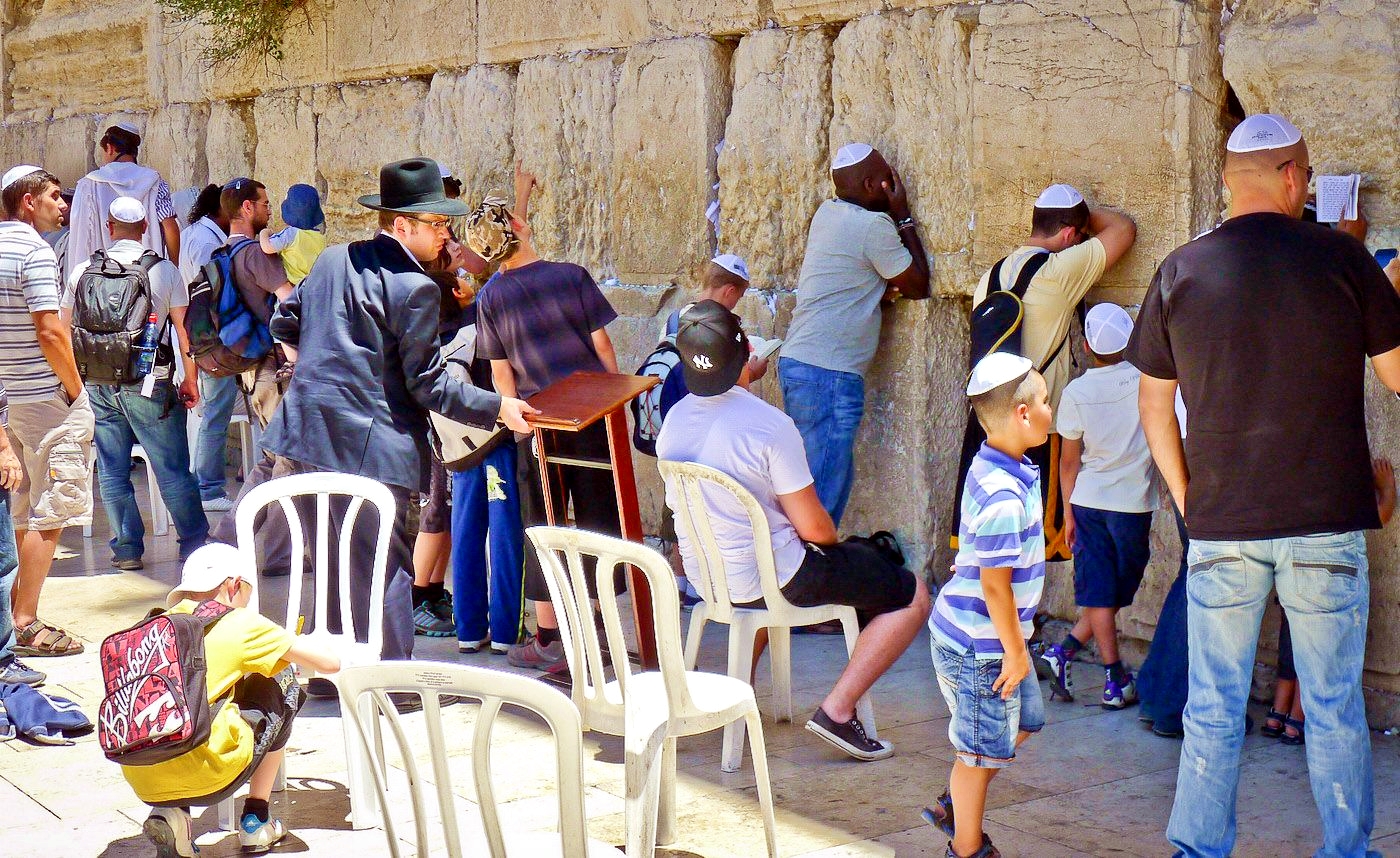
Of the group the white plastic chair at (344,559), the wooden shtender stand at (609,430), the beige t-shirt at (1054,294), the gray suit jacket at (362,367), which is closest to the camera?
A: the white plastic chair at (344,559)

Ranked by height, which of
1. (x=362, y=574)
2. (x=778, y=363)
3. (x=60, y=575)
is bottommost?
(x=60, y=575)

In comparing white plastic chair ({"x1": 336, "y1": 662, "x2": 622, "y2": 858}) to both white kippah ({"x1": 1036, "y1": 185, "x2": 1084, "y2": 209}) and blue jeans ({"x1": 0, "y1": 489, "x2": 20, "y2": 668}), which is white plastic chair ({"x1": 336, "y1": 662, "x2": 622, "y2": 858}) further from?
white kippah ({"x1": 1036, "y1": 185, "x2": 1084, "y2": 209})

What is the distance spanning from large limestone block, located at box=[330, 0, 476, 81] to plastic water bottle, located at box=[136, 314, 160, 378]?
83.4 inches

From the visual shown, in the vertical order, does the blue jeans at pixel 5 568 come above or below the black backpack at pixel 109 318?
below

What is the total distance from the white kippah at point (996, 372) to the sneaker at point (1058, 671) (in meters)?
1.63

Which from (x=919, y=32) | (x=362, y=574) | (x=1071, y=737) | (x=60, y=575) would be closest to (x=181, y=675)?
(x=362, y=574)

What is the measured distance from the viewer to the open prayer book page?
420 centimetres

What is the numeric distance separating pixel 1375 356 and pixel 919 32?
261 cm

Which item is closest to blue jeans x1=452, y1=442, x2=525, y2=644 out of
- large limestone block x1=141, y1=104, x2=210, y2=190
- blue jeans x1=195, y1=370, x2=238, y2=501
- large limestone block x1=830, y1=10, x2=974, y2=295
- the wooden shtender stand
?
the wooden shtender stand

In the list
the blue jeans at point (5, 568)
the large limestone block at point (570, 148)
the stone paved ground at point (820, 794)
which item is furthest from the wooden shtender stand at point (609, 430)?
the large limestone block at point (570, 148)

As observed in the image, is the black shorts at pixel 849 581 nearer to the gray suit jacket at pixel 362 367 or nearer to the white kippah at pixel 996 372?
the white kippah at pixel 996 372

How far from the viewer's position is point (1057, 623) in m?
5.25

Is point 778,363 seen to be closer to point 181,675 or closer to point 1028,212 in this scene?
point 1028,212

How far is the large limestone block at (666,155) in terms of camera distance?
631cm
